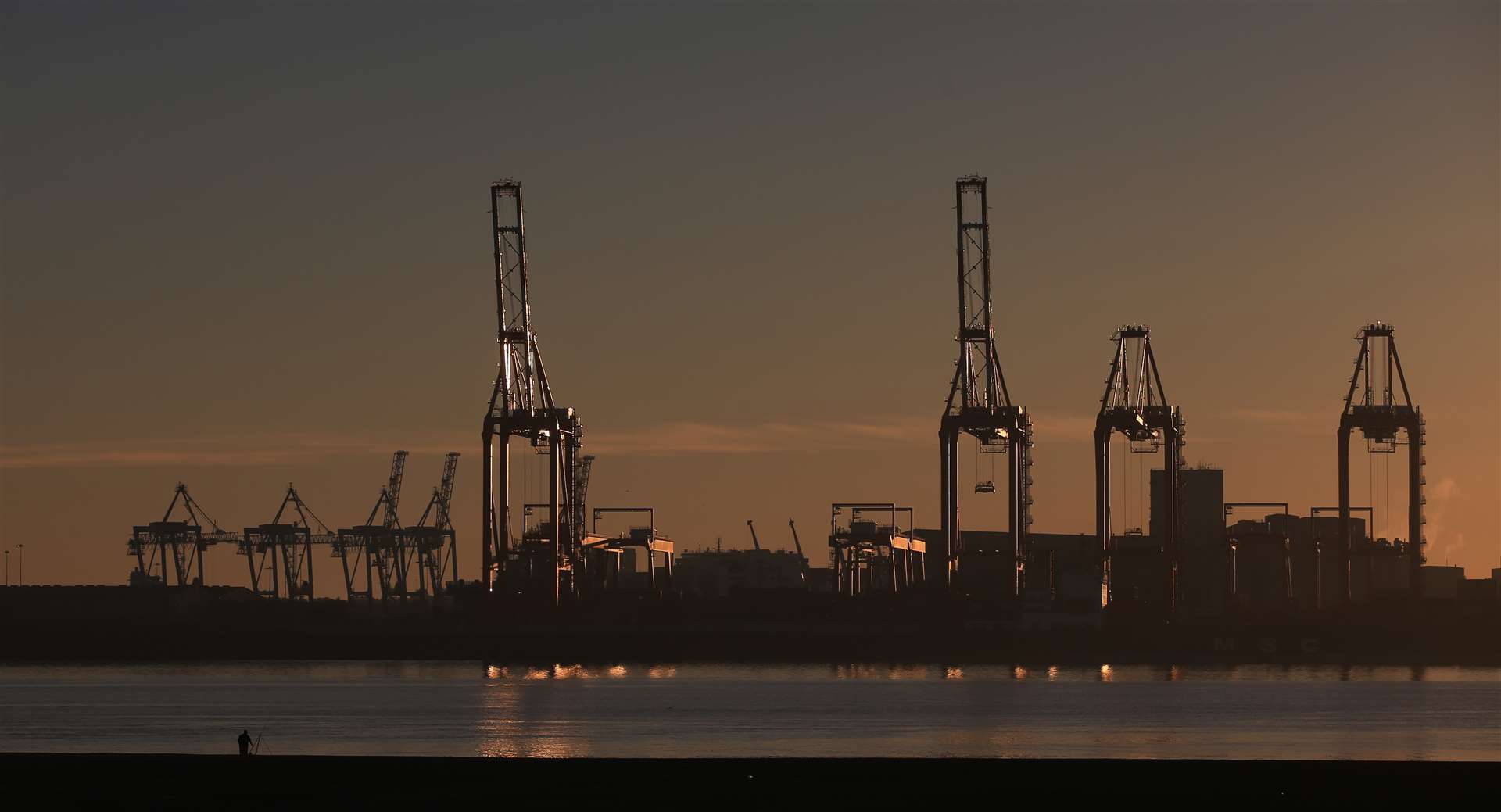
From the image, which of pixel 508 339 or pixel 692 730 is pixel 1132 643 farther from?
pixel 692 730

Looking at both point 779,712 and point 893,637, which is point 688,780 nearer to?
A: point 779,712

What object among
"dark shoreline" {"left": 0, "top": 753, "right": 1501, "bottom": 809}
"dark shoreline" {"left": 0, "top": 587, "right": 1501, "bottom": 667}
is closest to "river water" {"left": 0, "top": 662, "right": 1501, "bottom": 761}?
"dark shoreline" {"left": 0, "top": 587, "right": 1501, "bottom": 667}

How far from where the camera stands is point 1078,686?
382ft

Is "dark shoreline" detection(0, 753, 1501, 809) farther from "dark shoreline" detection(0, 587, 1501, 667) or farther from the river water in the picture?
"dark shoreline" detection(0, 587, 1501, 667)

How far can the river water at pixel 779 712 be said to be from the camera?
69500 millimetres

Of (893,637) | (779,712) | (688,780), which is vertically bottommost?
(893,637)

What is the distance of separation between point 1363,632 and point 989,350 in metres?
34.2

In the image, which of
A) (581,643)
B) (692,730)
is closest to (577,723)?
(692,730)

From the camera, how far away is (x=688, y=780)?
45.7m

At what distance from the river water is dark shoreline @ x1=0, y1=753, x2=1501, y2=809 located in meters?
16.9

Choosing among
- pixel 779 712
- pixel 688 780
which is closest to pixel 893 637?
pixel 779 712

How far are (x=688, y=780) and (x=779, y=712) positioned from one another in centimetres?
4410

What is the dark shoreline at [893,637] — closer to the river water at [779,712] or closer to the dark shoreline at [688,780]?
the river water at [779,712]

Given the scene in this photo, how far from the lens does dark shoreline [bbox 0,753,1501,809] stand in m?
42.9
